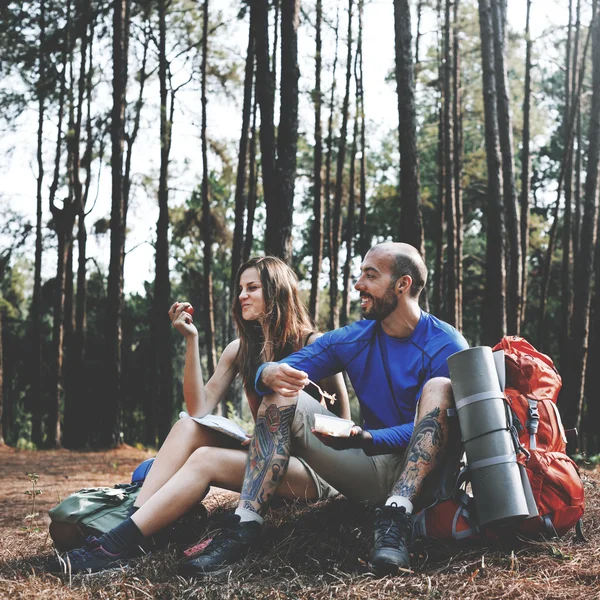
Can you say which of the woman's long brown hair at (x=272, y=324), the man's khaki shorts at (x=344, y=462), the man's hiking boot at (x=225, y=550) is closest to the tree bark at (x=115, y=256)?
the woman's long brown hair at (x=272, y=324)

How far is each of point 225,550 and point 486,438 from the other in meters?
1.20

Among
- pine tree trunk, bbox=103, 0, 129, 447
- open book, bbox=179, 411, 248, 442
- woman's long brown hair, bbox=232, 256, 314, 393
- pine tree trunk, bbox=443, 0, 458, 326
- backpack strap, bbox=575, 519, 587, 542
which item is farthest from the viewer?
pine tree trunk, bbox=443, 0, 458, 326

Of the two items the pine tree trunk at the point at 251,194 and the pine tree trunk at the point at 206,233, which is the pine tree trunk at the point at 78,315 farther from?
the pine tree trunk at the point at 251,194

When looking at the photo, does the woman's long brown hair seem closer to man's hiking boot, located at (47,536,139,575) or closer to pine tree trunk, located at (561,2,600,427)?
man's hiking boot, located at (47,536,139,575)

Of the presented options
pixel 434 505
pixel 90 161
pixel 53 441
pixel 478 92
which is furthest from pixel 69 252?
pixel 434 505

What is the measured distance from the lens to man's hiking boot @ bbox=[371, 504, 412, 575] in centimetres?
292

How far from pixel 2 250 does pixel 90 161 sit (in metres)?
3.14

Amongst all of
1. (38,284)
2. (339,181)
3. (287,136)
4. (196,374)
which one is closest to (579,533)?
(196,374)

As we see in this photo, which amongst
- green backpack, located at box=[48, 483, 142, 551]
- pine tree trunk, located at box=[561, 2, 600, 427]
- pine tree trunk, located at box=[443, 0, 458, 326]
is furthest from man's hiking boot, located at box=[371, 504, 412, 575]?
pine tree trunk, located at box=[443, 0, 458, 326]

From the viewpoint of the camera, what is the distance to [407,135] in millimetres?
8000

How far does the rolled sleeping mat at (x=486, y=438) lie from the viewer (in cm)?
305

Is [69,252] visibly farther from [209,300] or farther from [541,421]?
[541,421]

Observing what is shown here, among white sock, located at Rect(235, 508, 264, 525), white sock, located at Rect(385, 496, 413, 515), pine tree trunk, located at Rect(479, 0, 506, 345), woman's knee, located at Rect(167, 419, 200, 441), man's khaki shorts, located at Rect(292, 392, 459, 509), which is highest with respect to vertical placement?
pine tree trunk, located at Rect(479, 0, 506, 345)

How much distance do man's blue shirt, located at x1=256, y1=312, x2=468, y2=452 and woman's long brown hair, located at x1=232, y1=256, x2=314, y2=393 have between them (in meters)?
0.41
